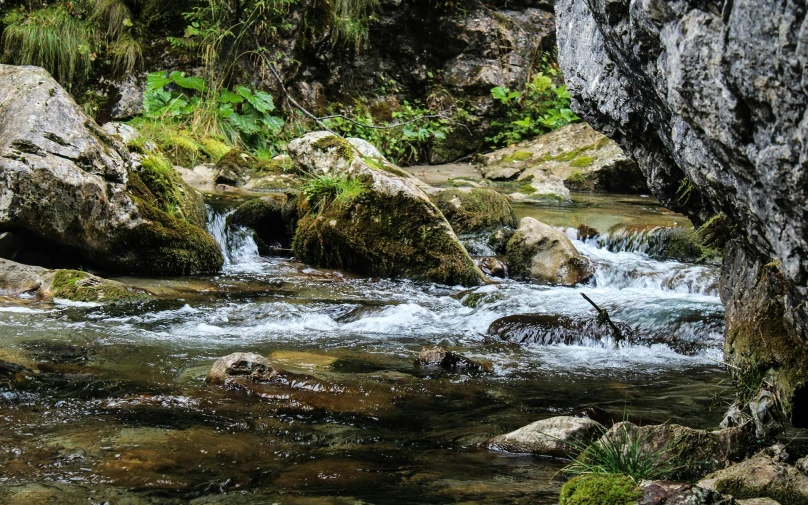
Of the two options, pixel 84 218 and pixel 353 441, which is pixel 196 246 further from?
pixel 353 441

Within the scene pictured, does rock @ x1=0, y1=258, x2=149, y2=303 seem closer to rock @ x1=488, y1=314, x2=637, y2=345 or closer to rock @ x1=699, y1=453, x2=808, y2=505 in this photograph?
rock @ x1=488, y1=314, x2=637, y2=345

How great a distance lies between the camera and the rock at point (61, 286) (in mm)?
5953

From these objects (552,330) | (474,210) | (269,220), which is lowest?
(552,330)

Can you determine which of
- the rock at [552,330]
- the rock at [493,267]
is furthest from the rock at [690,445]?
the rock at [493,267]

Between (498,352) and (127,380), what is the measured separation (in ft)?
8.51

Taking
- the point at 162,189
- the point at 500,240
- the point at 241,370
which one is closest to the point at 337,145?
the point at 162,189

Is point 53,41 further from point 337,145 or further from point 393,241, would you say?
point 393,241

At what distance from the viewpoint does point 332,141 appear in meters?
9.00

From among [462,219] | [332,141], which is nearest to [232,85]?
[332,141]

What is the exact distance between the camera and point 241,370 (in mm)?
4066

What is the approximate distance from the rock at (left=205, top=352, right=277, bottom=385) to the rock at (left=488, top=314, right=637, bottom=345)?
2280 millimetres

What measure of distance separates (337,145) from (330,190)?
2.88 feet

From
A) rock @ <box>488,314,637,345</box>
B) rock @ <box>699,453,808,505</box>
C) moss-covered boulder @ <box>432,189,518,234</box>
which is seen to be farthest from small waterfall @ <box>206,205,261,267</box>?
rock @ <box>699,453,808,505</box>

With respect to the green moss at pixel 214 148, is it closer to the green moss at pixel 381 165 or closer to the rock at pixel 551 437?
the green moss at pixel 381 165
